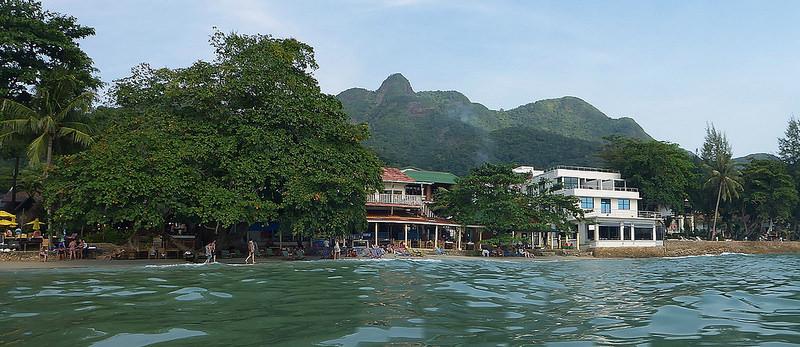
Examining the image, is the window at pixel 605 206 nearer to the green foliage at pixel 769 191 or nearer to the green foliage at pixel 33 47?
the green foliage at pixel 769 191

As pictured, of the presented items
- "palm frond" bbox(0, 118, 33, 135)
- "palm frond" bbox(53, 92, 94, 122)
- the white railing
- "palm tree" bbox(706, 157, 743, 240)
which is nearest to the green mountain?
"palm tree" bbox(706, 157, 743, 240)

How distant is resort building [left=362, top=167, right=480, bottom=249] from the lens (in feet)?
120

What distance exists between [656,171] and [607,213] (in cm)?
793

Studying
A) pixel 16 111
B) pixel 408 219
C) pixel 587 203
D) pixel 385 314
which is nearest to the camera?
pixel 385 314

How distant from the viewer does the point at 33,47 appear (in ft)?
91.0

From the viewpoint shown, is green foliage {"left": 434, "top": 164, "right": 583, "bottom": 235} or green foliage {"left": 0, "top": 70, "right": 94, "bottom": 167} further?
green foliage {"left": 434, "top": 164, "right": 583, "bottom": 235}

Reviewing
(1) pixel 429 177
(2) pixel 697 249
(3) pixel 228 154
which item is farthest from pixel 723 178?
(3) pixel 228 154

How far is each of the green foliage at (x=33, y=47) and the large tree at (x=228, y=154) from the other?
12.4 feet

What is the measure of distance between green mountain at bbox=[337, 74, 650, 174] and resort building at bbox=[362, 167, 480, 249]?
15.4 meters

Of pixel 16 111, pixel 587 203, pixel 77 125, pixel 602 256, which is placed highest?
pixel 16 111

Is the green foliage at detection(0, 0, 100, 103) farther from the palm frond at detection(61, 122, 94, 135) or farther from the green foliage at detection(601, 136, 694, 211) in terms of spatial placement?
the green foliage at detection(601, 136, 694, 211)

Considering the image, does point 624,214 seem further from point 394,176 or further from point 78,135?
point 78,135

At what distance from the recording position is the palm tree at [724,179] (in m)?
53.7

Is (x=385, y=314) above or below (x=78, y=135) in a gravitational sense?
below
